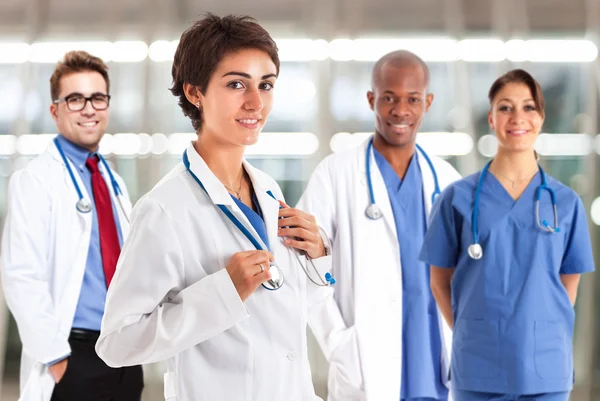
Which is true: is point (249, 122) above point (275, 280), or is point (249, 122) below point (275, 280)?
above

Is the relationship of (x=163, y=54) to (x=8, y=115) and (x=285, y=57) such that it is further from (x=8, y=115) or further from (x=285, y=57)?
(x=8, y=115)

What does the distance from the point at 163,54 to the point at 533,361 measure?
3025 mm

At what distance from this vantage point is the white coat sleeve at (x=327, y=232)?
8.75ft

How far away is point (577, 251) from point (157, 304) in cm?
160

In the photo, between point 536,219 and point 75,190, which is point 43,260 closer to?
point 75,190

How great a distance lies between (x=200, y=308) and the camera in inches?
52.6

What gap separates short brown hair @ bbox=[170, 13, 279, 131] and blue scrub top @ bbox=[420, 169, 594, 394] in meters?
1.23

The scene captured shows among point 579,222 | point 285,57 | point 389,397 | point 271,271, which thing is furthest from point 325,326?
point 285,57

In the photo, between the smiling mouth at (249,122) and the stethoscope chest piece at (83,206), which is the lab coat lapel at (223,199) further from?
the stethoscope chest piece at (83,206)

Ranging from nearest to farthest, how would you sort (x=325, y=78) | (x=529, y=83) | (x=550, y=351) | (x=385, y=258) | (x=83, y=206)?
(x=550, y=351) → (x=529, y=83) → (x=83, y=206) → (x=385, y=258) → (x=325, y=78)

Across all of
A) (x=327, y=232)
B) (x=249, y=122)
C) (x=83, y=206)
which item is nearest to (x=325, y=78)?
(x=327, y=232)

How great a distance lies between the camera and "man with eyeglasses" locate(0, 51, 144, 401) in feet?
8.23

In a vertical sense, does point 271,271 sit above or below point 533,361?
above

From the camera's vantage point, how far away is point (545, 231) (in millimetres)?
2426
